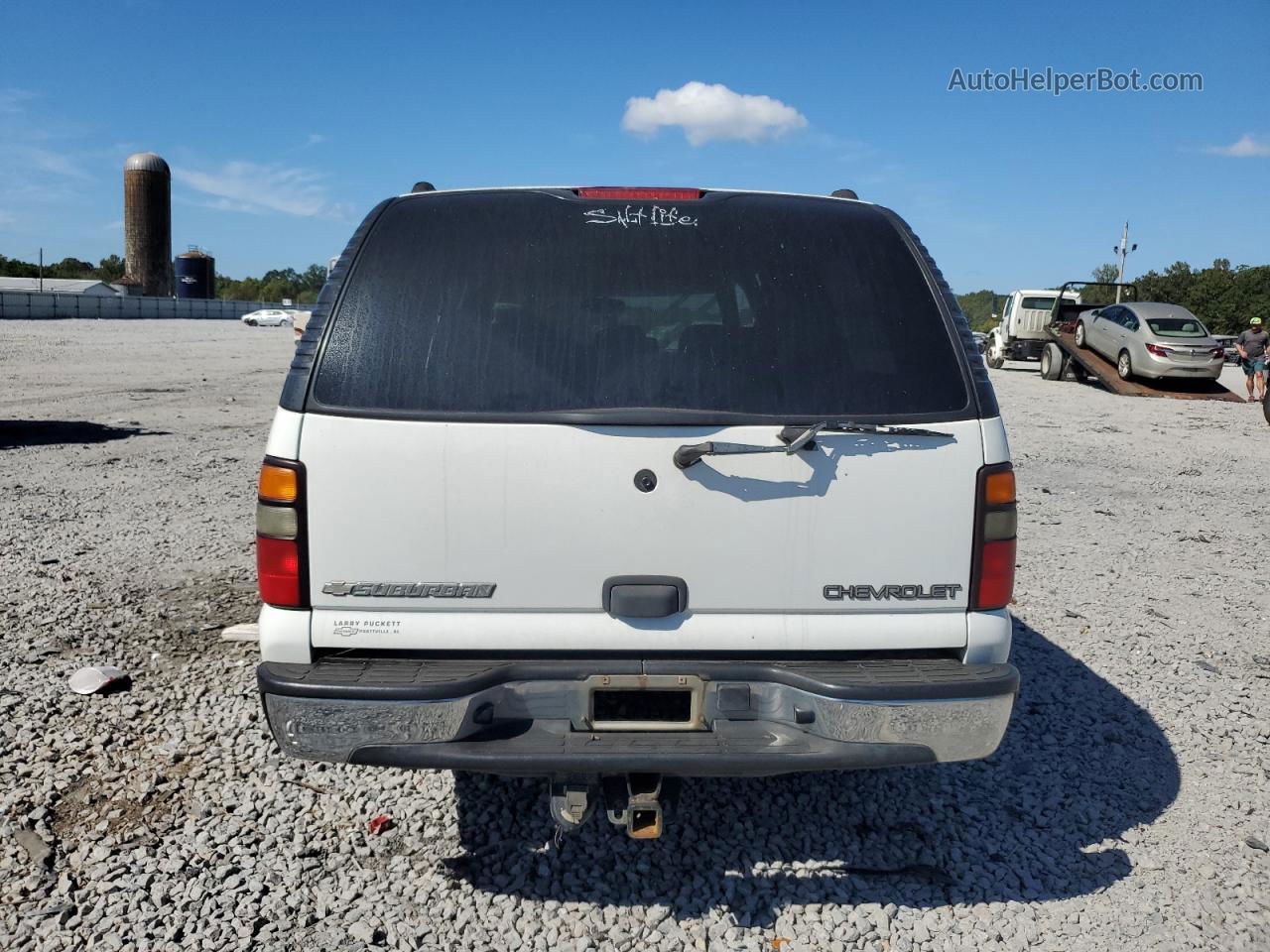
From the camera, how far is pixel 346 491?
2.64 meters

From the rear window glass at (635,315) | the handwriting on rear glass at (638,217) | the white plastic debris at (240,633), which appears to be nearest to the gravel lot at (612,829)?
the white plastic debris at (240,633)

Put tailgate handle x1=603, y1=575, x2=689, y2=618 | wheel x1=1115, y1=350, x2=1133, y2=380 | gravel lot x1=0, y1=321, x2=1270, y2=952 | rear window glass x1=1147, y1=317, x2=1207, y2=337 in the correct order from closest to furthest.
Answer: tailgate handle x1=603, y1=575, x2=689, y2=618 → gravel lot x1=0, y1=321, x2=1270, y2=952 → rear window glass x1=1147, y1=317, x2=1207, y2=337 → wheel x1=1115, y1=350, x2=1133, y2=380

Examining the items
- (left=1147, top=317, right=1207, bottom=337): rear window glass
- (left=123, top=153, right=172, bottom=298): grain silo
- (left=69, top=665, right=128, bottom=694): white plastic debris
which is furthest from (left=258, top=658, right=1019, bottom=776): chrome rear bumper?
(left=123, top=153, right=172, bottom=298): grain silo

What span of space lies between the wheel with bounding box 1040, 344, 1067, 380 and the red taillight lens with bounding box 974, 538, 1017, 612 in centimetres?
2456

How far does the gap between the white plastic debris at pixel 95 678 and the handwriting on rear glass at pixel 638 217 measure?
3.00 meters

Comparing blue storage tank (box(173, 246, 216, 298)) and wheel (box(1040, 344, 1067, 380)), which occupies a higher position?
blue storage tank (box(173, 246, 216, 298))

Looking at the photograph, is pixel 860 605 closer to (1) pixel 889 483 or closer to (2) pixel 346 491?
(1) pixel 889 483

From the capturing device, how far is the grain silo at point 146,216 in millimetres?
74812

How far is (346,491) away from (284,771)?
5.24 feet

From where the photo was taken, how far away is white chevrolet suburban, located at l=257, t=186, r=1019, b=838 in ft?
8.62

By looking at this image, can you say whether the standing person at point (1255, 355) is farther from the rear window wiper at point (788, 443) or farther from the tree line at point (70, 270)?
the tree line at point (70, 270)

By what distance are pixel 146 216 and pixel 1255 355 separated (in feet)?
245

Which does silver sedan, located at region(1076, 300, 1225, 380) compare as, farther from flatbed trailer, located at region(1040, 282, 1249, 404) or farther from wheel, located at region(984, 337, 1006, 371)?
wheel, located at region(984, 337, 1006, 371)

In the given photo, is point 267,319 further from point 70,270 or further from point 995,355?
point 70,270
